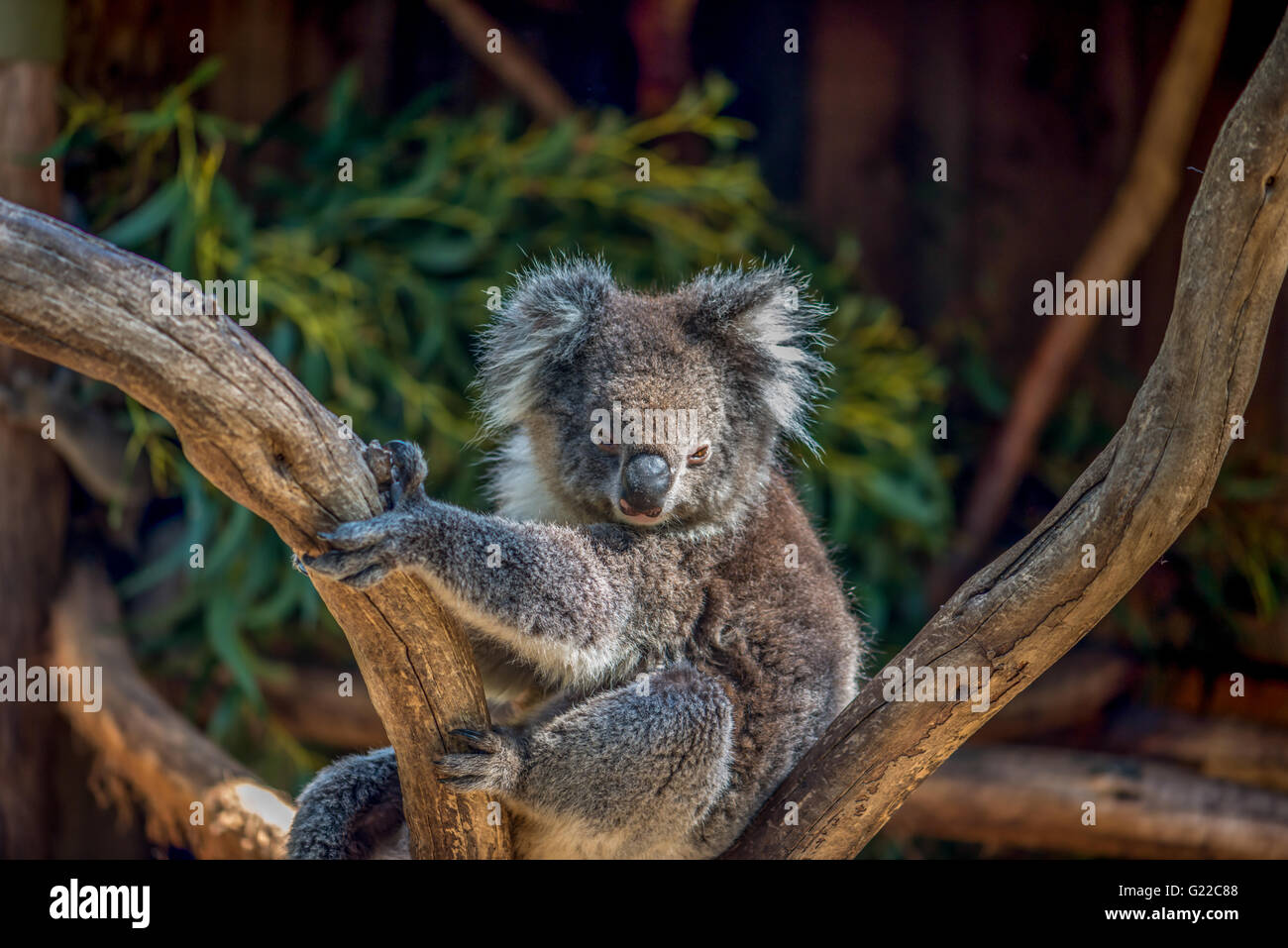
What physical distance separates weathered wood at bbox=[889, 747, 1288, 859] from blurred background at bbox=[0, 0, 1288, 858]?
1 centimetres

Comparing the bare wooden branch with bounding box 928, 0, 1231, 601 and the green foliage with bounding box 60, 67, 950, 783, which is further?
the bare wooden branch with bounding box 928, 0, 1231, 601

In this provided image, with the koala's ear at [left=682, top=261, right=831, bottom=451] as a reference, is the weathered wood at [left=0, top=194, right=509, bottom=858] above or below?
below

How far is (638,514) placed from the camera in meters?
2.22

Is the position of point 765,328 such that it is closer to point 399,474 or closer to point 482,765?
point 399,474

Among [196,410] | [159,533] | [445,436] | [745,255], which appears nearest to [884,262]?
[745,255]

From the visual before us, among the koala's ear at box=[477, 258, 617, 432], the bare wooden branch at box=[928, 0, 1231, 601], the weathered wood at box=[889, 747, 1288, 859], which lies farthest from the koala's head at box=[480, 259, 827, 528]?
the bare wooden branch at box=[928, 0, 1231, 601]

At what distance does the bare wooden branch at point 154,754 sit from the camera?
123 inches

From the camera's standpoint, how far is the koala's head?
7.64ft

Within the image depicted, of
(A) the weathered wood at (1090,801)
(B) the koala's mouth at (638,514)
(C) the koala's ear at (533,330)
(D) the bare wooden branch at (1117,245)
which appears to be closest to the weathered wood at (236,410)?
(B) the koala's mouth at (638,514)

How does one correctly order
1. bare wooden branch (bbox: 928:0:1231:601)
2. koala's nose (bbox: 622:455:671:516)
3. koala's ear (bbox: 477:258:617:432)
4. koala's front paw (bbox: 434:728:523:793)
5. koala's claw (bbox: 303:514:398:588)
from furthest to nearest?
bare wooden branch (bbox: 928:0:1231:601) < koala's ear (bbox: 477:258:617:432) < koala's nose (bbox: 622:455:671:516) < koala's front paw (bbox: 434:728:523:793) < koala's claw (bbox: 303:514:398:588)

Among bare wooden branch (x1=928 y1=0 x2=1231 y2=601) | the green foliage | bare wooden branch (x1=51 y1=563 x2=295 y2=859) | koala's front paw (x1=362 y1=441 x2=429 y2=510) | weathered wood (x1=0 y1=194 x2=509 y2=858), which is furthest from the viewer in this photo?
bare wooden branch (x1=928 y1=0 x2=1231 y2=601)

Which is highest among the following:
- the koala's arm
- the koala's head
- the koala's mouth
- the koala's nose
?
the koala's head

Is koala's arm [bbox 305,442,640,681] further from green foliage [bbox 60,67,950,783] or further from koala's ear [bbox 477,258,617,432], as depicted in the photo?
green foliage [bbox 60,67,950,783]

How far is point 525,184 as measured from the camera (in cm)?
453
